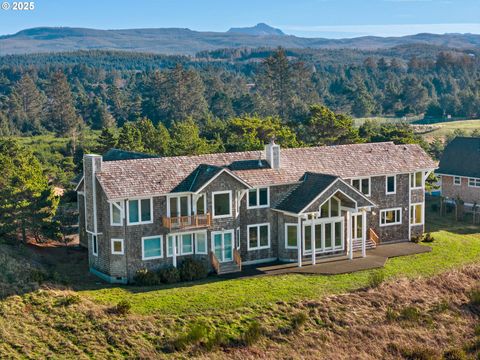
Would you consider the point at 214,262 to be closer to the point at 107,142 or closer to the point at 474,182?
the point at 107,142

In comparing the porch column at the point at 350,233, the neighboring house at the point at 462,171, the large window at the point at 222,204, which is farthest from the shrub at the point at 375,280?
the neighboring house at the point at 462,171

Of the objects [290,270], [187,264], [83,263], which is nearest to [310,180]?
[290,270]

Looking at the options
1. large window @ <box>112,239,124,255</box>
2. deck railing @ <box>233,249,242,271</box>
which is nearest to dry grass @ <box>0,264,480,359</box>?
large window @ <box>112,239,124,255</box>

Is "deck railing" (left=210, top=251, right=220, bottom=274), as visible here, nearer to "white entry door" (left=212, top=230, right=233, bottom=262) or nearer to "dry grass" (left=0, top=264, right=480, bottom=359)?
"white entry door" (left=212, top=230, right=233, bottom=262)

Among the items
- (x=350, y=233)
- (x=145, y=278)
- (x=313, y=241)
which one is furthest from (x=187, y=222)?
(x=350, y=233)

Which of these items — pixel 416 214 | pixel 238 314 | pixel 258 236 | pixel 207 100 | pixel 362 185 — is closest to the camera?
pixel 238 314

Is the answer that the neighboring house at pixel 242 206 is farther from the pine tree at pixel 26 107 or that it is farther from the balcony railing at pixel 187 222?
the pine tree at pixel 26 107

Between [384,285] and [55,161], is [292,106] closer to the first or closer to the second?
[55,161]
